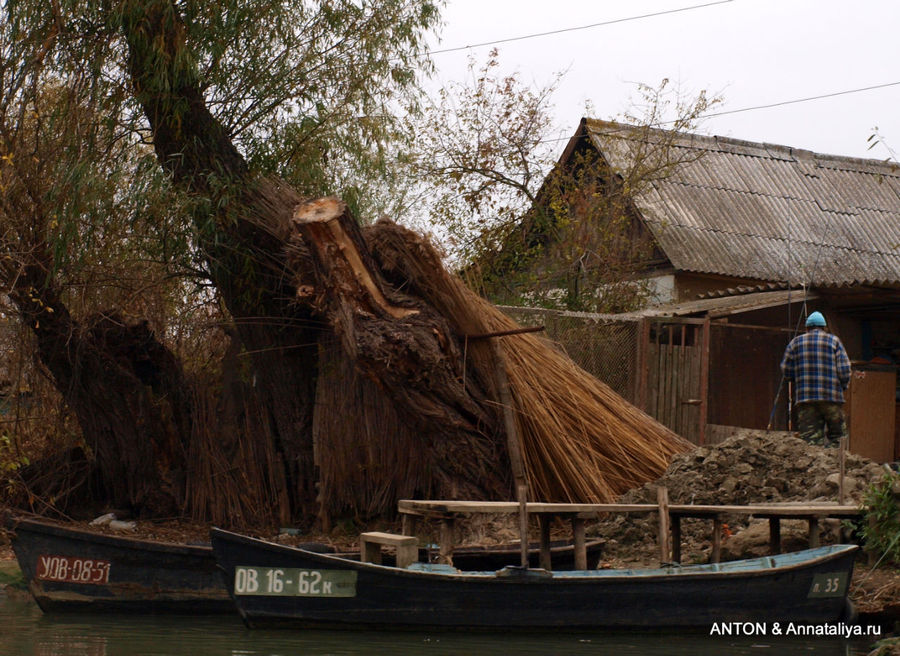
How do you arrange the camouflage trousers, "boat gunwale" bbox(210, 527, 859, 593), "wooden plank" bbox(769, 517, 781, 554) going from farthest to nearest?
the camouflage trousers < "wooden plank" bbox(769, 517, 781, 554) < "boat gunwale" bbox(210, 527, 859, 593)

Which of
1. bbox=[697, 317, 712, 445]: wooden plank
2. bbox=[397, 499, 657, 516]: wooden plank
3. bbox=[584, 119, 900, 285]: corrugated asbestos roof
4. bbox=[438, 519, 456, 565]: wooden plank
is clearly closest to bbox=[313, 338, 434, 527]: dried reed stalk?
bbox=[438, 519, 456, 565]: wooden plank

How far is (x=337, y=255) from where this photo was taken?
33.7ft

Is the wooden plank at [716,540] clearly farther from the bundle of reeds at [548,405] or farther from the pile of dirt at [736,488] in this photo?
the bundle of reeds at [548,405]

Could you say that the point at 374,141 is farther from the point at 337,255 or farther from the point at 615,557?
the point at 615,557

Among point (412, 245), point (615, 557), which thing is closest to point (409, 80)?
point (412, 245)

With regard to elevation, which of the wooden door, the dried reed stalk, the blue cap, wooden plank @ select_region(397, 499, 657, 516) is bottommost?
wooden plank @ select_region(397, 499, 657, 516)

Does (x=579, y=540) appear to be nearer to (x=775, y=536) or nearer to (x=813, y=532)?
(x=775, y=536)

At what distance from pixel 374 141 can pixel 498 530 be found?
4.59 meters

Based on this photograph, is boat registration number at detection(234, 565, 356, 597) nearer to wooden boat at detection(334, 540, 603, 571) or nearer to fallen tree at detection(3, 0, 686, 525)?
wooden boat at detection(334, 540, 603, 571)

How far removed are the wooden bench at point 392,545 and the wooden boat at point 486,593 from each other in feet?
1.02

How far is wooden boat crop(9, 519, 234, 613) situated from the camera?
31.3 ft

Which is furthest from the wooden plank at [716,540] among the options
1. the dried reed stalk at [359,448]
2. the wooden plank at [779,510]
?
the dried reed stalk at [359,448]

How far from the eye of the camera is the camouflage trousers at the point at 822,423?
1244cm

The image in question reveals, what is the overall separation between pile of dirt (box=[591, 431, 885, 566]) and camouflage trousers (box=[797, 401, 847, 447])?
61.6 inches
